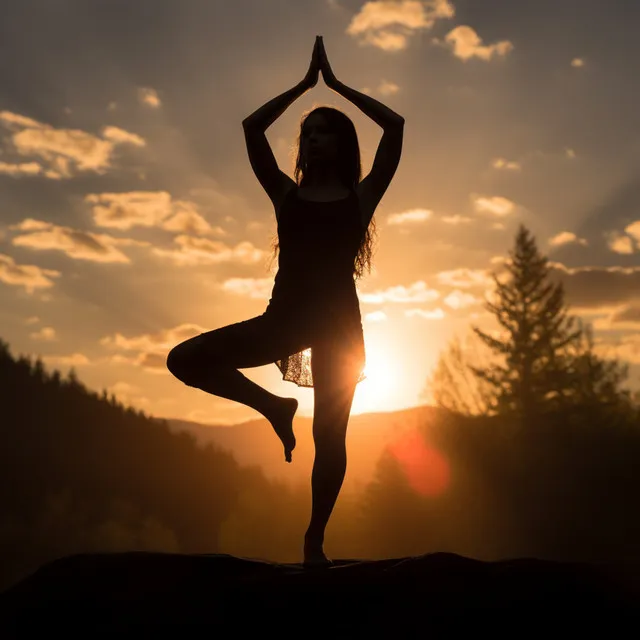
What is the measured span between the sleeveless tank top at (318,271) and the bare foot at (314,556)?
1242 mm

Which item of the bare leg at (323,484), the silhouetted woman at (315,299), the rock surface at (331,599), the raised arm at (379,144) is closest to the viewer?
the rock surface at (331,599)

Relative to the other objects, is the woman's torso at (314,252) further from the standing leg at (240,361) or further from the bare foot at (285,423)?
the bare foot at (285,423)

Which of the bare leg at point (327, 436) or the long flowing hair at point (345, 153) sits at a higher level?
the long flowing hair at point (345, 153)

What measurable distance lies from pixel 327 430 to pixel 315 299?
2.88 feet

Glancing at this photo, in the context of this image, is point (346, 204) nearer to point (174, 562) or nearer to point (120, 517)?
point (174, 562)

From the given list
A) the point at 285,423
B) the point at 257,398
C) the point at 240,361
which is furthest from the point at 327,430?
the point at 240,361

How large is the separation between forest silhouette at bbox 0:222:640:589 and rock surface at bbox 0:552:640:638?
41.4 ft

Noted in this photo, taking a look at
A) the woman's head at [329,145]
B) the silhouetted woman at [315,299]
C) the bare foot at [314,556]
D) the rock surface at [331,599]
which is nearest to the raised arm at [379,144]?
the silhouetted woman at [315,299]

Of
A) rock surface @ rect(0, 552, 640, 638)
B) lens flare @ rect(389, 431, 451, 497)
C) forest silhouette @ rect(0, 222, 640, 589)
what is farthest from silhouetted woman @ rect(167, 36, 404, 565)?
lens flare @ rect(389, 431, 451, 497)

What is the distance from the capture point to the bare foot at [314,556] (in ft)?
16.2

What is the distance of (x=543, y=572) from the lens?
14.7ft

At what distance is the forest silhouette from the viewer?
94.8 feet

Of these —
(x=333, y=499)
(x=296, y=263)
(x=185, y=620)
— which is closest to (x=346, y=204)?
Result: (x=296, y=263)

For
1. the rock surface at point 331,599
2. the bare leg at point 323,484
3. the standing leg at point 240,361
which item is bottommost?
the rock surface at point 331,599
